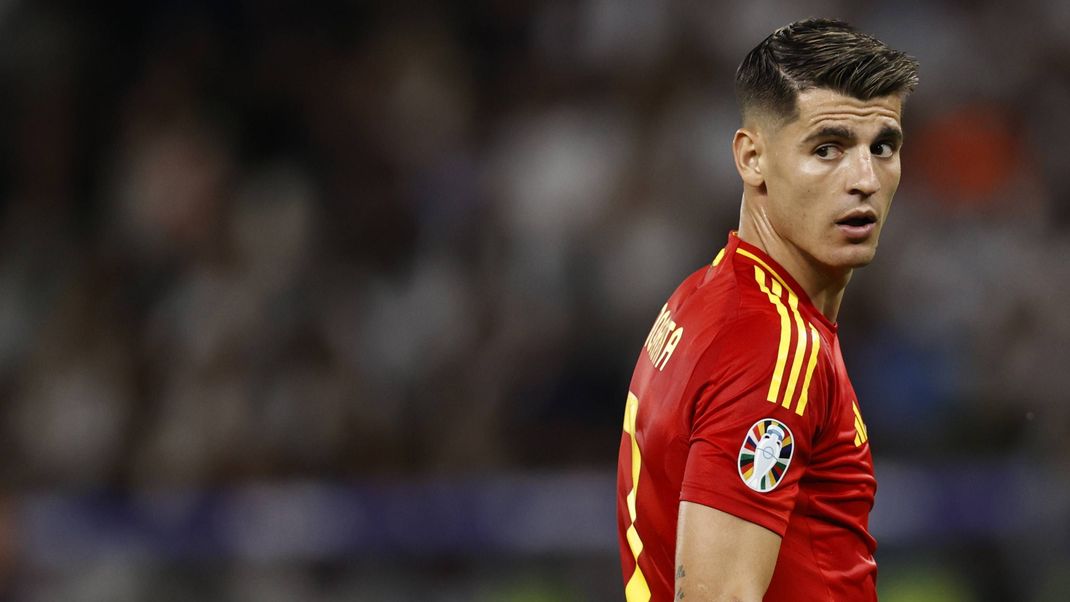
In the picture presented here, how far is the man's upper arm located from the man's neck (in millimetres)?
694

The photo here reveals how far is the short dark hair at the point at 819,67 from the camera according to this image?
10.2 ft

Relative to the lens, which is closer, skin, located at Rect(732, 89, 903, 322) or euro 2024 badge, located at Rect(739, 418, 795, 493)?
euro 2024 badge, located at Rect(739, 418, 795, 493)

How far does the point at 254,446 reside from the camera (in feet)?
27.4

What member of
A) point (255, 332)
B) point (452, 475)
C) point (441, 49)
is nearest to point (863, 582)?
point (452, 475)

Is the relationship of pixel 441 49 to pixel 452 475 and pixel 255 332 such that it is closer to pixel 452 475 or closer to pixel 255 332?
pixel 255 332

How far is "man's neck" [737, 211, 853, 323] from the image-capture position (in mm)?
3221

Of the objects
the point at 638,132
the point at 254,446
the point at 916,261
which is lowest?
the point at 254,446

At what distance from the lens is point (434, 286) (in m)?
8.88

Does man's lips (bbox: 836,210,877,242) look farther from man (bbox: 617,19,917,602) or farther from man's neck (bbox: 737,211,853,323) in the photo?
man's neck (bbox: 737,211,853,323)

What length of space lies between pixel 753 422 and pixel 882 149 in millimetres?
788

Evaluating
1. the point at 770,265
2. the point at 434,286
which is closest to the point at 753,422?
the point at 770,265

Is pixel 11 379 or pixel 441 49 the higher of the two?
pixel 441 49

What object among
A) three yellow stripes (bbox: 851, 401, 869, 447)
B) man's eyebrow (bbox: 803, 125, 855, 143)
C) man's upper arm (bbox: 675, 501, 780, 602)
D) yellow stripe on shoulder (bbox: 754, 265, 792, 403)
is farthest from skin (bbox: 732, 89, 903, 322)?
man's upper arm (bbox: 675, 501, 780, 602)

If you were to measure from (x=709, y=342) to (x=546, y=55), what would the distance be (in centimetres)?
722
